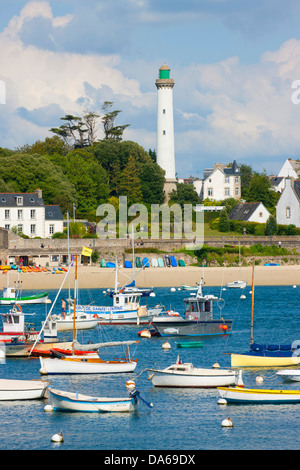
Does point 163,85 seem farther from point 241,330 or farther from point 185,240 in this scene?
point 241,330

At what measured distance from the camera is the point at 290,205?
9094cm

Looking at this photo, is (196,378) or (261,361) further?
(261,361)

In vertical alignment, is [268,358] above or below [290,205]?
below

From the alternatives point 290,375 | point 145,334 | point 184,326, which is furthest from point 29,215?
point 290,375

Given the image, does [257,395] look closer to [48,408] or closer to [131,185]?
[48,408]

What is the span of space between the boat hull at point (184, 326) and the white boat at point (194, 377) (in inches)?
497

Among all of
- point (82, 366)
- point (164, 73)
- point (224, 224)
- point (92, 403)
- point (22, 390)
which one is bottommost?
point (92, 403)

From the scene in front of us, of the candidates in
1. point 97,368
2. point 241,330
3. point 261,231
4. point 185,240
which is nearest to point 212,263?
point 185,240

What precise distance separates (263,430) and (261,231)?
201ft

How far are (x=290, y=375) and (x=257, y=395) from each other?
3675 mm

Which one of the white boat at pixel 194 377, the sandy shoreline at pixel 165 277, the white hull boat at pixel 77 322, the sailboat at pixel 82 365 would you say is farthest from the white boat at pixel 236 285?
the white boat at pixel 194 377

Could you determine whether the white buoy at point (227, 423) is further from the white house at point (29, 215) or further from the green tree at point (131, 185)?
the green tree at point (131, 185)

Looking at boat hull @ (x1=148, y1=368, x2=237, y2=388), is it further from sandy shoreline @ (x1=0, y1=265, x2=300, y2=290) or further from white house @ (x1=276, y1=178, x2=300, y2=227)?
white house @ (x1=276, y1=178, x2=300, y2=227)

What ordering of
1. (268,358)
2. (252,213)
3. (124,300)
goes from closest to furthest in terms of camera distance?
(268,358) < (124,300) < (252,213)
